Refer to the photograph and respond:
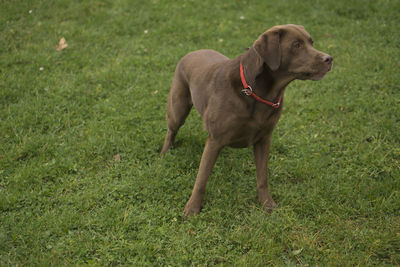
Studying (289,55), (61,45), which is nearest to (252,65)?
(289,55)

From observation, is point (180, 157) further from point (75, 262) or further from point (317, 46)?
point (317, 46)

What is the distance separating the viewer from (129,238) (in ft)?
10.5

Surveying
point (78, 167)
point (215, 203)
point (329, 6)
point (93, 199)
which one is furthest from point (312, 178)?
point (329, 6)

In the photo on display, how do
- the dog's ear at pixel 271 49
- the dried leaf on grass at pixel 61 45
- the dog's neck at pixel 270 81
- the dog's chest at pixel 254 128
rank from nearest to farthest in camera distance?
the dog's ear at pixel 271 49 → the dog's neck at pixel 270 81 → the dog's chest at pixel 254 128 → the dried leaf on grass at pixel 61 45

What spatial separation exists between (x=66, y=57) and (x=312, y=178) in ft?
15.1

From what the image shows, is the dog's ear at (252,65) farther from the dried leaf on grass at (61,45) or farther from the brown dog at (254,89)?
the dried leaf on grass at (61,45)

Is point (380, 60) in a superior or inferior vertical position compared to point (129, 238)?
superior

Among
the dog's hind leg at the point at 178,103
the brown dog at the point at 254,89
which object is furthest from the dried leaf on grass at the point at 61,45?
the brown dog at the point at 254,89

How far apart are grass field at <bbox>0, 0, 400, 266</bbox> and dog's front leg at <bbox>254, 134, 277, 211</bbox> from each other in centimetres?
12

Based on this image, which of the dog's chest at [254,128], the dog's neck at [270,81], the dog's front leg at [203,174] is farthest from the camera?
the dog's front leg at [203,174]

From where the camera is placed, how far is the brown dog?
115 inches

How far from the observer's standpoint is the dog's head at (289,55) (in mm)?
2887

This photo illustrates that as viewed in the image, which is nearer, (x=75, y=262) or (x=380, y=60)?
(x=75, y=262)

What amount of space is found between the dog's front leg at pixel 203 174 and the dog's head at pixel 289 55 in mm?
841
